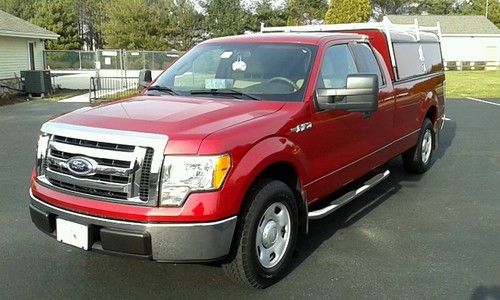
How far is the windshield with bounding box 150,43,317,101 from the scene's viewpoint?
166 inches

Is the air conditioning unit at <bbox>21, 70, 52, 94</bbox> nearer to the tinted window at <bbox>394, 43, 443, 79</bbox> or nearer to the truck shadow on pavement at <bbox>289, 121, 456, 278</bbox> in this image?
the truck shadow on pavement at <bbox>289, 121, 456, 278</bbox>

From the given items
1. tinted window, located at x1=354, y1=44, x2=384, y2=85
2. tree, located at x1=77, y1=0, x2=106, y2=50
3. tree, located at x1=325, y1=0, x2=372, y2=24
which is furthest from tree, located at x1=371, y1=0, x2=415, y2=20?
tinted window, located at x1=354, y1=44, x2=384, y2=85

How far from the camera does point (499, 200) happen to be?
6043 mm

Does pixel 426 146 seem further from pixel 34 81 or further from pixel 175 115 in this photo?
pixel 34 81

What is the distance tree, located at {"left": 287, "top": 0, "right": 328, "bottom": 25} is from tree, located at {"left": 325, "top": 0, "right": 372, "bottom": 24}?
53.4ft

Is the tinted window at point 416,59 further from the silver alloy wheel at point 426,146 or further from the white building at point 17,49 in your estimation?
the white building at point 17,49

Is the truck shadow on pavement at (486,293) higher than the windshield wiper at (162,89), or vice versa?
the windshield wiper at (162,89)

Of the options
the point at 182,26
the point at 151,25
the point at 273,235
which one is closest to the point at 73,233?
the point at 273,235

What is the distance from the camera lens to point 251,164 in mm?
3381

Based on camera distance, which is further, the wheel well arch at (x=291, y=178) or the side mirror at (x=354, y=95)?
the side mirror at (x=354, y=95)

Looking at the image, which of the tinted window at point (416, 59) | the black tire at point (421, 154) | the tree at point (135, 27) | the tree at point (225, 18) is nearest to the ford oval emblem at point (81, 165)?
the tinted window at point (416, 59)

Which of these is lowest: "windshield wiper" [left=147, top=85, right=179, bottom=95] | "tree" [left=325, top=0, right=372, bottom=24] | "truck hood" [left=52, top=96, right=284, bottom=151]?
"truck hood" [left=52, top=96, right=284, bottom=151]

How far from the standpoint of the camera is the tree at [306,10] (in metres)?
65.2

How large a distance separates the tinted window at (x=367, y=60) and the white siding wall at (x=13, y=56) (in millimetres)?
20432
